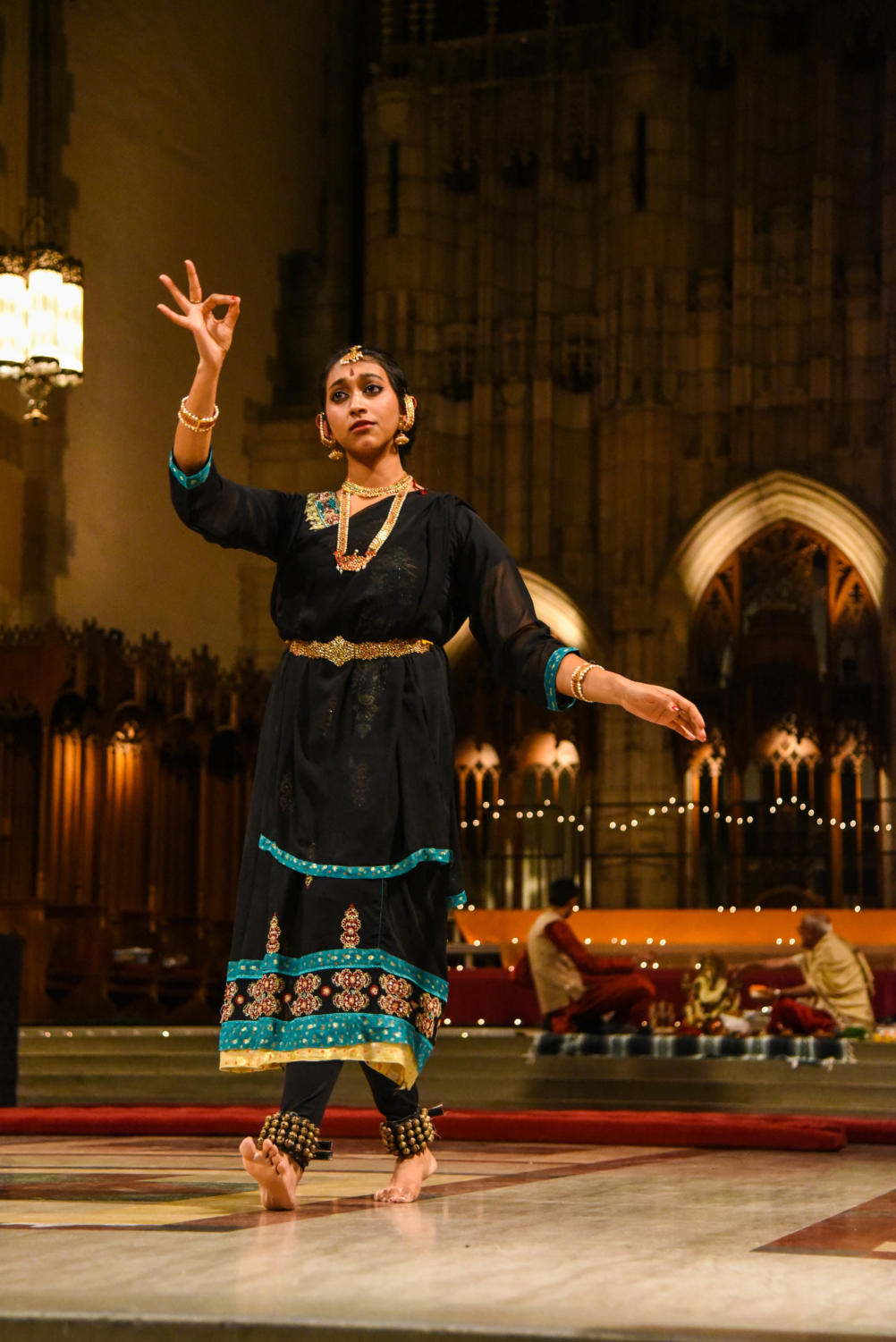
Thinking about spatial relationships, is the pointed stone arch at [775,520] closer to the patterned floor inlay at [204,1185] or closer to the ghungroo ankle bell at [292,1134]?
the patterned floor inlay at [204,1185]

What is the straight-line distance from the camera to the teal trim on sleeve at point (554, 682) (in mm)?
3213

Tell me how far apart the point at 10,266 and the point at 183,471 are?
6.00 m

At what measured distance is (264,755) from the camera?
10.8ft

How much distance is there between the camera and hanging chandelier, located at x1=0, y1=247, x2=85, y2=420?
8.73 meters

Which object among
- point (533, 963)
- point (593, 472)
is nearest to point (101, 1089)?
point (533, 963)

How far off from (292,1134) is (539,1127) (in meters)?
2.80

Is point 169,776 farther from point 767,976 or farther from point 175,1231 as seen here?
point 175,1231

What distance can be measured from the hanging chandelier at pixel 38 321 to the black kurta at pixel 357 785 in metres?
5.67

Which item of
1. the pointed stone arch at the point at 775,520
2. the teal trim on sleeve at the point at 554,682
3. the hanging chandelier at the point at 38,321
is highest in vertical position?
the pointed stone arch at the point at 775,520

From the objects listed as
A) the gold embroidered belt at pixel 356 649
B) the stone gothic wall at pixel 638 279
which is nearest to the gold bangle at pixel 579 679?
the gold embroidered belt at pixel 356 649

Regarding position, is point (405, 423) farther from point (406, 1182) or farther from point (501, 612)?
point (406, 1182)

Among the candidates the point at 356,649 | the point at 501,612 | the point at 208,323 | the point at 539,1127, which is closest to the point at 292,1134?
the point at 356,649

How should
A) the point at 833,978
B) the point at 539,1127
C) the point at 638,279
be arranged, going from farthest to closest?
1. the point at 638,279
2. the point at 833,978
3. the point at 539,1127

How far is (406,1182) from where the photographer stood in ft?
10.5
